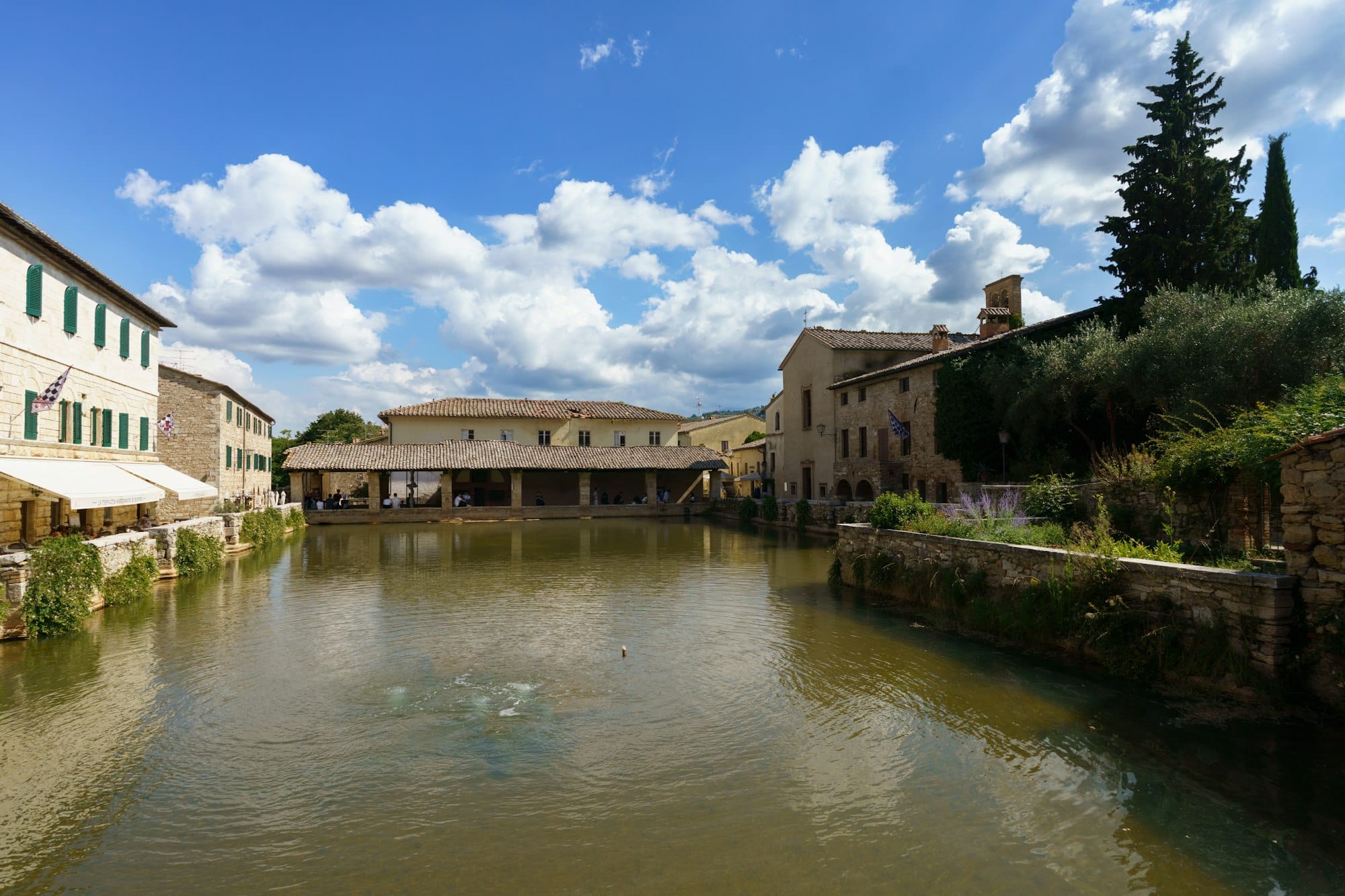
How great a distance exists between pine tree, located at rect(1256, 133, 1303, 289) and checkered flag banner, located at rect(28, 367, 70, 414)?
3294cm

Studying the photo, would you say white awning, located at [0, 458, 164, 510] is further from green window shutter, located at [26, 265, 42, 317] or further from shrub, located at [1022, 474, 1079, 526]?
shrub, located at [1022, 474, 1079, 526]

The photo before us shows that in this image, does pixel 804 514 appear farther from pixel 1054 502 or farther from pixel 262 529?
pixel 262 529

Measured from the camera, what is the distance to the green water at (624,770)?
192 inches

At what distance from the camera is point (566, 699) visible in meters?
8.32

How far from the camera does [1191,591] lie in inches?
313

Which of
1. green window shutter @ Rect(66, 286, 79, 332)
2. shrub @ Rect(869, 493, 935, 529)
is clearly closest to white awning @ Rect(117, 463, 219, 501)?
green window shutter @ Rect(66, 286, 79, 332)

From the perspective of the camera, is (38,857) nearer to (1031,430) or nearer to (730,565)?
(730,565)

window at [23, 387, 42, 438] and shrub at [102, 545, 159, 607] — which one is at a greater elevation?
window at [23, 387, 42, 438]

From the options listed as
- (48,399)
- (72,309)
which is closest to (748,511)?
(72,309)

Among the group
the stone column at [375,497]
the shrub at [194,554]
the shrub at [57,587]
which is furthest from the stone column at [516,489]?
the shrub at [57,587]

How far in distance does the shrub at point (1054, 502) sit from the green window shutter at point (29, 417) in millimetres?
20165

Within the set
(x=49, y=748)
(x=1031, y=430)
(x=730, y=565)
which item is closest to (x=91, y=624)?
(x=49, y=748)

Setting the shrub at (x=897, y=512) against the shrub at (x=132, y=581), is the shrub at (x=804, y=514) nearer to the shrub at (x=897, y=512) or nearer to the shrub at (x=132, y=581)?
the shrub at (x=897, y=512)

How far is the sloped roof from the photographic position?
43.2 ft
